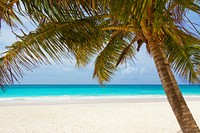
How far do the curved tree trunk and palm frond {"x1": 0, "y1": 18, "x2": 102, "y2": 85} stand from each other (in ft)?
2.72

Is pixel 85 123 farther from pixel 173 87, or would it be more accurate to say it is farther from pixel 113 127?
pixel 173 87

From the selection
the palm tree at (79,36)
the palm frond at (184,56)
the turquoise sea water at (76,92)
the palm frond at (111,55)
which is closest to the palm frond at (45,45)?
the palm tree at (79,36)

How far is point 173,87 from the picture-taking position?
2.78 m

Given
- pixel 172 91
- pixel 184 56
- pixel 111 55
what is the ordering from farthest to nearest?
pixel 111 55, pixel 184 56, pixel 172 91

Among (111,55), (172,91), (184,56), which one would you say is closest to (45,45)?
(172,91)

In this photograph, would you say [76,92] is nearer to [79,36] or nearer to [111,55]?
[111,55]

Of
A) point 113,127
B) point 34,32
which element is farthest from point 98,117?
point 34,32

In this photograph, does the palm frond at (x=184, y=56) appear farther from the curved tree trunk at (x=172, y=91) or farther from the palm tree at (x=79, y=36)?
the curved tree trunk at (x=172, y=91)

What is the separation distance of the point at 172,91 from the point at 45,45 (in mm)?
1470

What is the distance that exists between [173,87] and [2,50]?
190 centimetres

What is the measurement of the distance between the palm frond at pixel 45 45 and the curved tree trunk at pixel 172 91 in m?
0.83

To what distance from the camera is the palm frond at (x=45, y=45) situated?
2781 mm

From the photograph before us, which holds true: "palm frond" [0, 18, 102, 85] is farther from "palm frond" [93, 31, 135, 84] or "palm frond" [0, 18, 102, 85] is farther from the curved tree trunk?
"palm frond" [93, 31, 135, 84]

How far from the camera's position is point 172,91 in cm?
278
